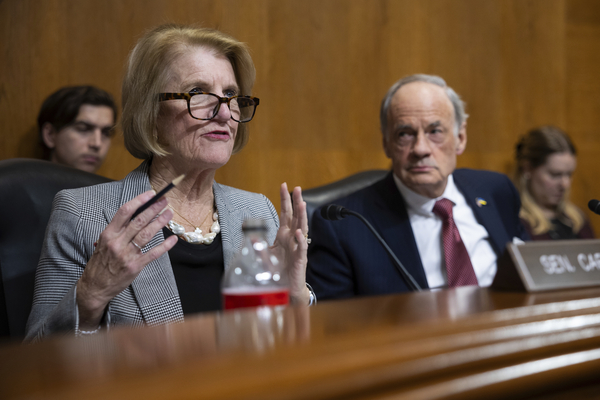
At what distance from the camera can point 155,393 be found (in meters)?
0.34

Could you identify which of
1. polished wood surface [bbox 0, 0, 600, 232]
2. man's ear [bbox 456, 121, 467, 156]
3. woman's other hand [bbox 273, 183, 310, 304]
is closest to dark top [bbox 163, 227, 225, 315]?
woman's other hand [bbox 273, 183, 310, 304]

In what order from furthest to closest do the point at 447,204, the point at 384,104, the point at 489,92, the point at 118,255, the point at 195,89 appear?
the point at 489,92
the point at 384,104
the point at 447,204
the point at 195,89
the point at 118,255

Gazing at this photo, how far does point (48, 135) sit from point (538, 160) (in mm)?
2652

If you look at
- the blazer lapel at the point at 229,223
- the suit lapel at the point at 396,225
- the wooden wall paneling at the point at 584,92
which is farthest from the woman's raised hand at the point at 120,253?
the wooden wall paneling at the point at 584,92

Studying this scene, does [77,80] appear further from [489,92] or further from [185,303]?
[489,92]

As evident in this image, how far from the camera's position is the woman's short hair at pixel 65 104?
247 centimetres

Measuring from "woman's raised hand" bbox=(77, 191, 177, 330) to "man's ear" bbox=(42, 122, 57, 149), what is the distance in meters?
1.54

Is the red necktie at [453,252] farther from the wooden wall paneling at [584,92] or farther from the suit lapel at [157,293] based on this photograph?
the wooden wall paneling at [584,92]

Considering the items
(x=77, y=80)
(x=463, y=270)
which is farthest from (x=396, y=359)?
(x=77, y=80)

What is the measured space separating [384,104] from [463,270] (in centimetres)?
A: 72

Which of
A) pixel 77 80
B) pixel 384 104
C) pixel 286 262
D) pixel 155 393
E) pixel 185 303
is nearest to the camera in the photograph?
pixel 155 393

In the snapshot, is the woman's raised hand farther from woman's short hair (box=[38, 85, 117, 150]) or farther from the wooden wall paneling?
the wooden wall paneling

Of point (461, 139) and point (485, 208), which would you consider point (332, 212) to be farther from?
point (461, 139)

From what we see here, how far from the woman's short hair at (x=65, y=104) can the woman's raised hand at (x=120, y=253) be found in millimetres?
1515
